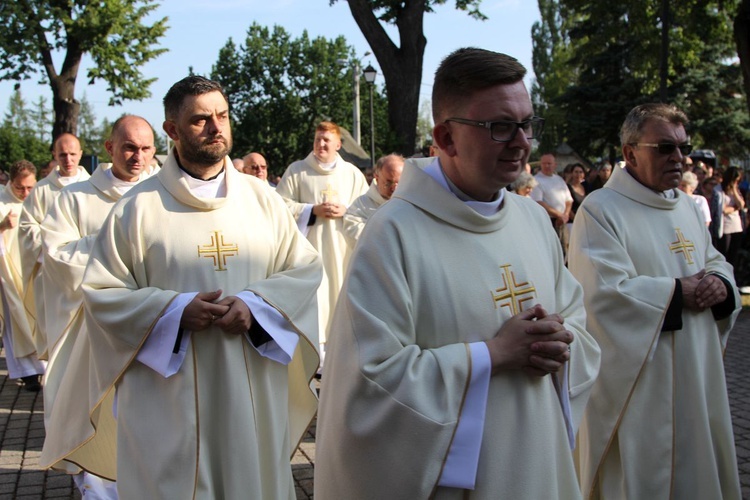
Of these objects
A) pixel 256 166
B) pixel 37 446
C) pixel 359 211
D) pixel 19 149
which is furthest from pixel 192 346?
pixel 19 149

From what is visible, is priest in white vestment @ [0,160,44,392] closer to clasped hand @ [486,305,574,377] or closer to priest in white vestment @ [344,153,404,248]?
priest in white vestment @ [344,153,404,248]

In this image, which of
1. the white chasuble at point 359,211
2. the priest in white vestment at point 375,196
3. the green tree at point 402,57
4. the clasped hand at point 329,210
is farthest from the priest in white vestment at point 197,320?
the green tree at point 402,57

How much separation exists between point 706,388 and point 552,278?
1.77 metres

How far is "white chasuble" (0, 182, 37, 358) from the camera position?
8.34m

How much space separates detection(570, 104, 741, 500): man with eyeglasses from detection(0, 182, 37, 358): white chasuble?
6.14m

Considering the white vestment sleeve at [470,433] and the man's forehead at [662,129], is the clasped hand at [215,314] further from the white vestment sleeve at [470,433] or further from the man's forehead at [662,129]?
the man's forehead at [662,129]

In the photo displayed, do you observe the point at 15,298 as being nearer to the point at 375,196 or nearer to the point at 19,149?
the point at 375,196

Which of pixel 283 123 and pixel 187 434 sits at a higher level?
pixel 283 123

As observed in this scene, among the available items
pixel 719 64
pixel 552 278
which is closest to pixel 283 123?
pixel 719 64

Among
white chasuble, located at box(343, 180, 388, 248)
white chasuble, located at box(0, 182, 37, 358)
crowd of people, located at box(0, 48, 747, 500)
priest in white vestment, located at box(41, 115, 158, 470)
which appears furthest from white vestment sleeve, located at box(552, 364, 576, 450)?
white chasuble, located at box(0, 182, 37, 358)

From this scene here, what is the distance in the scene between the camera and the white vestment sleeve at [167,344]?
11.7ft

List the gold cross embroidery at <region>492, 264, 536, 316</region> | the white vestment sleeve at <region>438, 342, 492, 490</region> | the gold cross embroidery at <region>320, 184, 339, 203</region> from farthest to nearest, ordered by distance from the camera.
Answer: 1. the gold cross embroidery at <region>320, 184, 339, 203</region>
2. the gold cross embroidery at <region>492, 264, 536, 316</region>
3. the white vestment sleeve at <region>438, 342, 492, 490</region>

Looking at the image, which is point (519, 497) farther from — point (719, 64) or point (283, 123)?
point (283, 123)

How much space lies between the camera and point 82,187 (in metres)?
5.55
